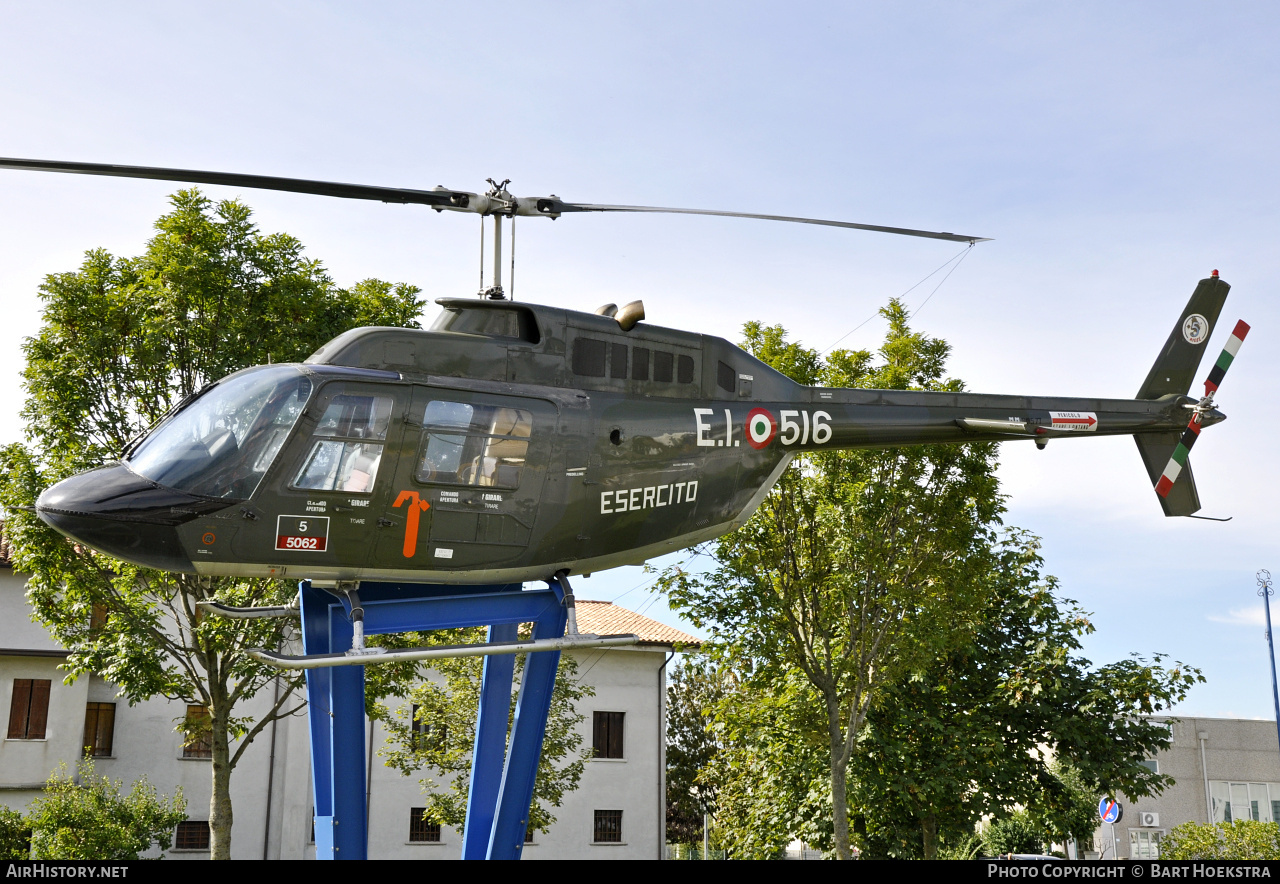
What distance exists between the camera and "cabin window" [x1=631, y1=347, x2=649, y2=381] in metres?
11.2

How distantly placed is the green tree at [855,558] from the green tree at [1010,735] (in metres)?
5.58

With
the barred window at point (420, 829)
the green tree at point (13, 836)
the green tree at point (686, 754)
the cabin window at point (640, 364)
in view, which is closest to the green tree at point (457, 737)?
the barred window at point (420, 829)

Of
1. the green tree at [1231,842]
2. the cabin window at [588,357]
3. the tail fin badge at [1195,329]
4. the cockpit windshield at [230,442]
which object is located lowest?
the green tree at [1231,842]

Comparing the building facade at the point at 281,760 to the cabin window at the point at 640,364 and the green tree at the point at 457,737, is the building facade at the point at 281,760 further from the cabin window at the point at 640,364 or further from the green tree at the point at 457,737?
the cabin window at the point at 640,364

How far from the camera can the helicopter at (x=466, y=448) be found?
9219 mm

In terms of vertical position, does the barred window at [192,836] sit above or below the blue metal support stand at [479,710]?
below

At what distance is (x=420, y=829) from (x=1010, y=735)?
17.4 metres

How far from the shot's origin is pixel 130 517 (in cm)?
897

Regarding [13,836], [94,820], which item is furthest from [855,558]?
[13,836]

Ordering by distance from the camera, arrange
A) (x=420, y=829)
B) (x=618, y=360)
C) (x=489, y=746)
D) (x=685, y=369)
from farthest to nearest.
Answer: (x=420, y=829) → (x=685, y=369) → (x=618, y=360) → (x=489, y=746)

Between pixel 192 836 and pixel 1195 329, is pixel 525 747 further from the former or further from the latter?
pixel 192 836

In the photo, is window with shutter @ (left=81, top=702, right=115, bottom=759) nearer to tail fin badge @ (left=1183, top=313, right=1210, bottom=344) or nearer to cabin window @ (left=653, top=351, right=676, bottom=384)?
cabin window @ (left=653, top=351, right=676, bottom=384)
